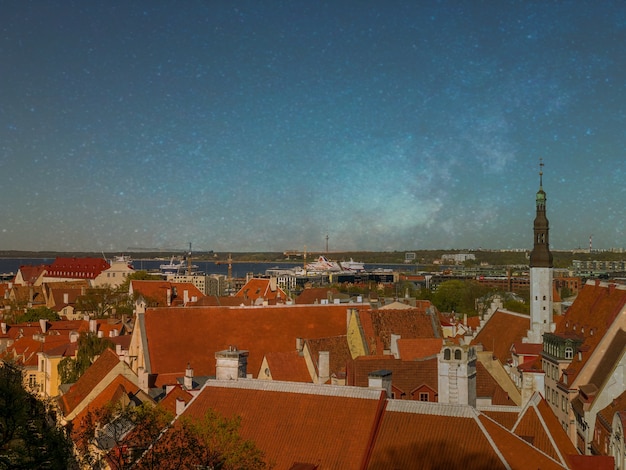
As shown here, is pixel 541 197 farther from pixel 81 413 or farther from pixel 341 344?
pixel 81 413

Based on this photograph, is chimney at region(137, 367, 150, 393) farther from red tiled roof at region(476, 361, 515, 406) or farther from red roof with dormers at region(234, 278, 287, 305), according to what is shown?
red roof with dormers at region(234, 278, 287, 305)

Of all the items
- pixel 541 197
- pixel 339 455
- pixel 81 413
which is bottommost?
pixel 81 413

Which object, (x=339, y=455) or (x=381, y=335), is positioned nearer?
(x=339, y=455)

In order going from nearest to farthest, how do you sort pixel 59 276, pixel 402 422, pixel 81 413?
pixel 402 422 → pixel 81 413 → pixel 59 276

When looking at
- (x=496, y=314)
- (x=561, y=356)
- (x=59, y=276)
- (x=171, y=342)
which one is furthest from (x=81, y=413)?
(x=59, y=276)

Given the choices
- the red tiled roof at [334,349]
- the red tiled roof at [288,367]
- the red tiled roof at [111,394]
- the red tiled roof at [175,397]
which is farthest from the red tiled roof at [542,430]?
the red tiled roof at [111,394]

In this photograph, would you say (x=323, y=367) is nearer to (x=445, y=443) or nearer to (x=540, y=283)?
(x=445, y=443)

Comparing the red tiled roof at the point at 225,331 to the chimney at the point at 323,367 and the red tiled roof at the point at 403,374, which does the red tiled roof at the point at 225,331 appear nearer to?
the chimney at the point at 323,367
